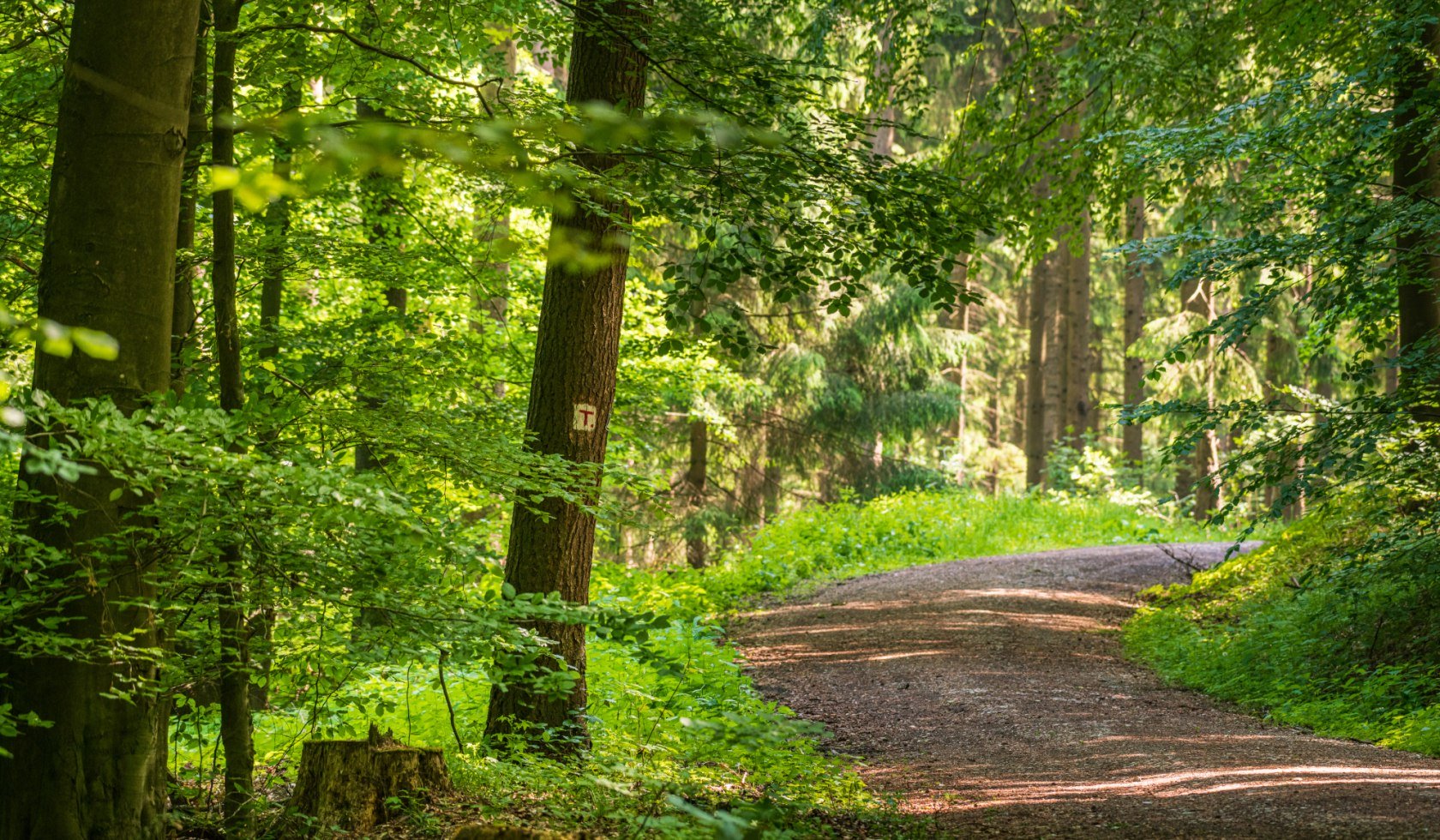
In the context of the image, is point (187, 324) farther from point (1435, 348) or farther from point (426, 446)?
point (1435, 348)

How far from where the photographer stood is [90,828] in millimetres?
3475

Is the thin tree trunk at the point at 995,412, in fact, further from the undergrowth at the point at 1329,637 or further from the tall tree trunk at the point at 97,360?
the tall tree trunk at the point at 97,360

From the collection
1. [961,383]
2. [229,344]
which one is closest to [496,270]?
[229,344]

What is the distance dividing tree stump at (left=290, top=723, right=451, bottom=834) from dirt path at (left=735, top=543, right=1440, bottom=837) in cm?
255

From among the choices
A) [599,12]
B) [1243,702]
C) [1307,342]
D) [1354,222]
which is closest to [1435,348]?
[1354,222]

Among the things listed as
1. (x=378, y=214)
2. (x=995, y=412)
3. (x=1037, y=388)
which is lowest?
(x=378, y=214)

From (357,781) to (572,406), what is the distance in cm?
232

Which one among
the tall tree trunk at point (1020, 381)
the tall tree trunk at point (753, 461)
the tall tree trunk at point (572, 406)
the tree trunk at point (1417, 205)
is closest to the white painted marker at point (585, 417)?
the tall tree trunk at point (572, 406)

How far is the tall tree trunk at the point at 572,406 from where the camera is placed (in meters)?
5.88

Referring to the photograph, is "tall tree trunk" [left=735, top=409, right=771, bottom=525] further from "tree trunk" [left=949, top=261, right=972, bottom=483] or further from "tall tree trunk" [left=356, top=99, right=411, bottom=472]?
"tall tree trunk" [left=356, top=99, right=411, bottom=472]

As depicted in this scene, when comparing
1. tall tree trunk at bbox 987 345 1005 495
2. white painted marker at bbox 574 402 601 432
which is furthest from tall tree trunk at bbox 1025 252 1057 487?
white painted marker at bbox 574 402 601 432

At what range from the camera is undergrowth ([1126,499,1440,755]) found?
24.1 feet

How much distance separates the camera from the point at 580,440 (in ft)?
19.6

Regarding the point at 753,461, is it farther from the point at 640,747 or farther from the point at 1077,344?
the point at 640,747
